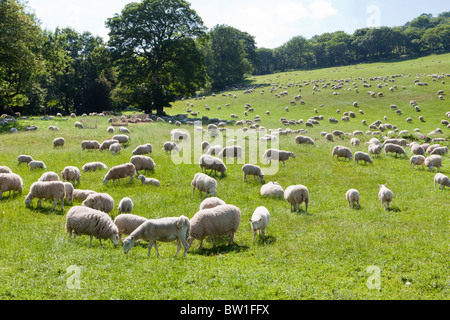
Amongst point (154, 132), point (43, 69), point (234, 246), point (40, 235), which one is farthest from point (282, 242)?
point (43, 69)

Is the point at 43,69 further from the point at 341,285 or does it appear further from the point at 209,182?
the point at 341,285

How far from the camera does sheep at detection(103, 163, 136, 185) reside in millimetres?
16844

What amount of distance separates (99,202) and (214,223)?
4.92 meters

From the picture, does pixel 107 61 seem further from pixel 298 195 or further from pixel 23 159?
pixel 298 195

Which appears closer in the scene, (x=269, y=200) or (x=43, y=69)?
(x=269, y=200)

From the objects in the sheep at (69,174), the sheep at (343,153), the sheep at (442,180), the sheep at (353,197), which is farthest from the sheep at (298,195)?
the sheep at (343,153)

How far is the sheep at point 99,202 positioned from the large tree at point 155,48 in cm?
3976

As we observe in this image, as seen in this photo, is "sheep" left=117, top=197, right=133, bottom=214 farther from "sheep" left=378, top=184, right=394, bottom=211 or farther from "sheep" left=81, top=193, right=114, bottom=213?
"sheep" left=378, top=184, right=394, bottom=211

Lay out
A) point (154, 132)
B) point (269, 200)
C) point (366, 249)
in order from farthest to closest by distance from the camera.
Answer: point (154, 132), point (269, 200), point (366, 249)

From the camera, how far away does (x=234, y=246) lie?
10828 mm

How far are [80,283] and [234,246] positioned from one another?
16.5 ft

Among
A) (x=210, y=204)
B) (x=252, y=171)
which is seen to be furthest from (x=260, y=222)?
(x=252, y=171)

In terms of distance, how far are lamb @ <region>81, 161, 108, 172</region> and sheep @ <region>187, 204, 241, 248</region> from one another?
10341 millimetres

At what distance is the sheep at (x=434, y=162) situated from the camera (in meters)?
22.2
